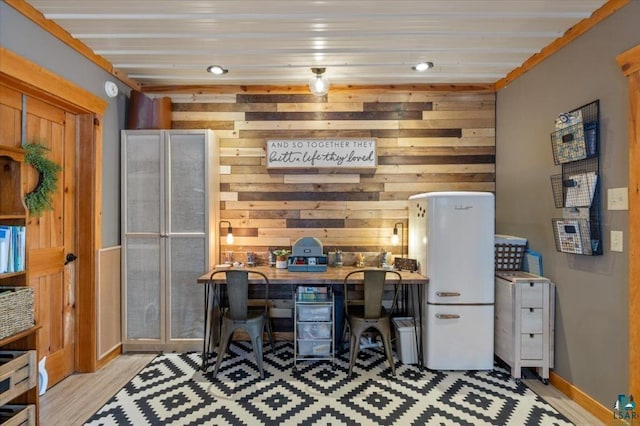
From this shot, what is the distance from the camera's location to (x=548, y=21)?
2.45 m

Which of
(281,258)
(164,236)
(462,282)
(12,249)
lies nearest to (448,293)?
(462,282)

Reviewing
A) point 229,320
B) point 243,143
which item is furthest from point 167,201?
point 229,320

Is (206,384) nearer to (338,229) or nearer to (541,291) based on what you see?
(338,229)

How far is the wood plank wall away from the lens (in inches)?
147

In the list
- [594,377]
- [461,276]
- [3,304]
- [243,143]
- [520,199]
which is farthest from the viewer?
[243,143]

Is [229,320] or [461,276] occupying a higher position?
[461,276]

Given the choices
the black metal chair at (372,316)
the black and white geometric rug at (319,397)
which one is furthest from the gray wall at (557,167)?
the black metal chair at (372,316)

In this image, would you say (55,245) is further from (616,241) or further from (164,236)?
(616,241)

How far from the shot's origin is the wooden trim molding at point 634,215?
6.64 feet

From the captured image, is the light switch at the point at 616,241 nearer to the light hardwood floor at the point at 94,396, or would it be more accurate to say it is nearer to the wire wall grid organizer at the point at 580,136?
the wire wall grid organizer at the point at 580,136

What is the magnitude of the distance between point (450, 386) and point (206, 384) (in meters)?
1.98

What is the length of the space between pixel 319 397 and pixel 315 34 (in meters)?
2.79

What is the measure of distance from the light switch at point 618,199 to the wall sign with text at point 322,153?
1.99m

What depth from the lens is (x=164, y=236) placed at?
3299 mm
